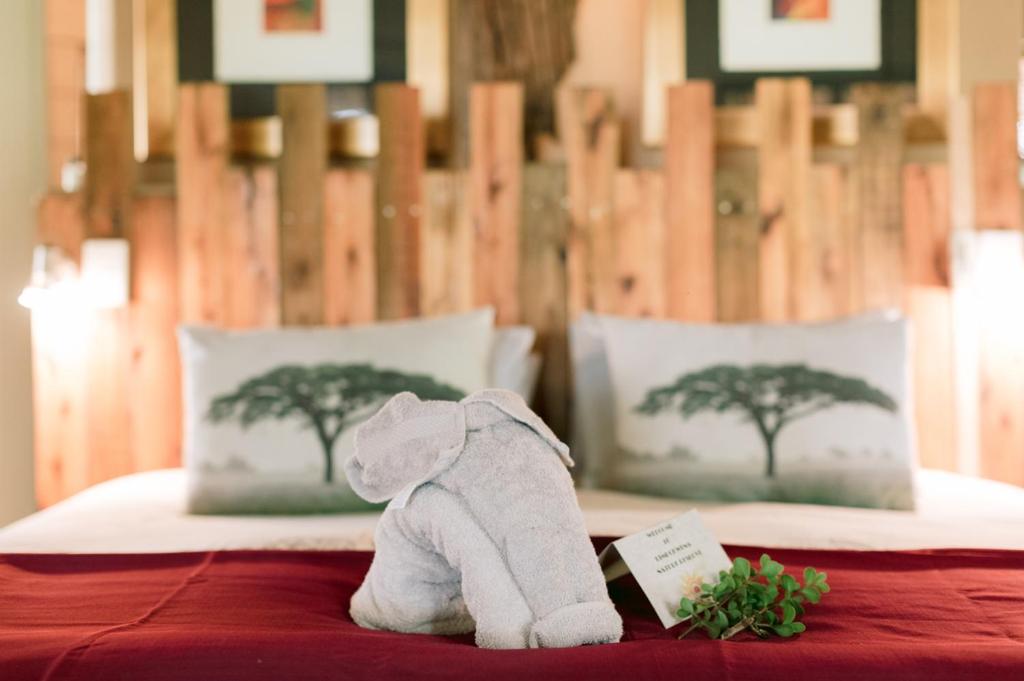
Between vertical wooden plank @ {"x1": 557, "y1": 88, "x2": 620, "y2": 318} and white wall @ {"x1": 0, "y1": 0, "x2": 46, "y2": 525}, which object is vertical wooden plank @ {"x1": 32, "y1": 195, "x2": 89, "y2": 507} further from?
vertical wooden plank @ {"x1": 557, "y1": 88, "x2": 620, "y2": 318}

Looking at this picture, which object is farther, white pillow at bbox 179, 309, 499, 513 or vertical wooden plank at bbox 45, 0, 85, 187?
vertical wooden plank at bbox 45, 0, 85, 187

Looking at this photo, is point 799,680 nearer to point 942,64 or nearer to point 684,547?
point 684,547

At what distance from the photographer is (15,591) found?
1.56m

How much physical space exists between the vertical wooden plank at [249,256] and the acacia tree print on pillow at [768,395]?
3.26ft

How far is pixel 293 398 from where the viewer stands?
221cm

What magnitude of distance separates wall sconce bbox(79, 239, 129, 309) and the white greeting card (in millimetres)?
1654

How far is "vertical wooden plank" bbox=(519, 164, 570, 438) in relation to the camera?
8.88ft

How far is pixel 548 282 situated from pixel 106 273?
1.04 m

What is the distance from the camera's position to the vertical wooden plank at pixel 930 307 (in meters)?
2.71

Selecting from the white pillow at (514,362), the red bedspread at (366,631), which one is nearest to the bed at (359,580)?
the red bedspread at (366,631)

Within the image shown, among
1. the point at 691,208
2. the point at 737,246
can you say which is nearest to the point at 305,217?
the point at 691,208

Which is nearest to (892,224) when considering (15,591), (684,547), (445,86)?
(445,86)

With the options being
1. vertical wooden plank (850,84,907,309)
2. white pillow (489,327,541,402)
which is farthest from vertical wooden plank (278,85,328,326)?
vertical wooden plank (850,84,907,309)

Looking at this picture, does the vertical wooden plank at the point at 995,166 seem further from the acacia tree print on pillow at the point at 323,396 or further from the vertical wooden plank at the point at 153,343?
the vertical wooden plank at the point at 153,343
